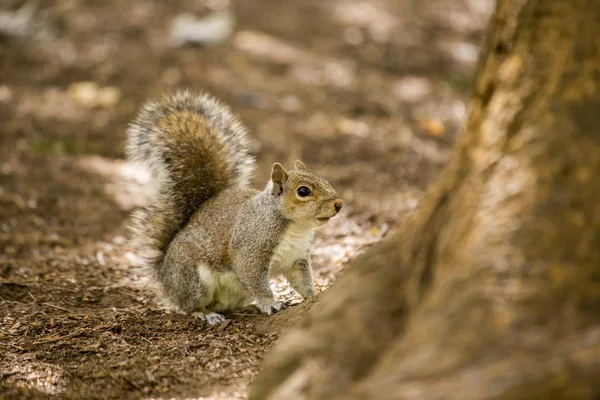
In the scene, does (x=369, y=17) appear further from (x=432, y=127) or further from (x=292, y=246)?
(x=292, y=246)

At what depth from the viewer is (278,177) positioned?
3506 mm

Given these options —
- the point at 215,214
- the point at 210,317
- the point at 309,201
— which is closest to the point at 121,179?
the point at 215,214

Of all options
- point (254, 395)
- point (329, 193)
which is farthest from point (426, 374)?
point (329, 193)

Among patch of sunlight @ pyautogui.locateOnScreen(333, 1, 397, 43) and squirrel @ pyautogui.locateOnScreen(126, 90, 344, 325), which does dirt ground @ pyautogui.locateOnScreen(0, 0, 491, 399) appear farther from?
squirrel @ pyautogui.locateOnScreen(126, 90, 344, 325)

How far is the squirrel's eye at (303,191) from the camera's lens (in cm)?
342

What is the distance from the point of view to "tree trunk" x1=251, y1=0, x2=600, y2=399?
1.73 meters

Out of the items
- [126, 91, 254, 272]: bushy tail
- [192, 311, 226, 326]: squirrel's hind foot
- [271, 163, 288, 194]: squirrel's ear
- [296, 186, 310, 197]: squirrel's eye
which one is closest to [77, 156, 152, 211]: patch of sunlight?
[126, 91, 254, 272]: bushy tail

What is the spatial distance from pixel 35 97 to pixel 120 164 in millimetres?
1804

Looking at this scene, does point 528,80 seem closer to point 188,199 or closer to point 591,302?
point 591,302

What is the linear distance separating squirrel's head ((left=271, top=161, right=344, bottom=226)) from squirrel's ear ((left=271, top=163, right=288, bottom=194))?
30 millimetres

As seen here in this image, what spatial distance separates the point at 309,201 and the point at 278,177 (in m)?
0.22

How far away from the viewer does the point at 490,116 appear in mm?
2076

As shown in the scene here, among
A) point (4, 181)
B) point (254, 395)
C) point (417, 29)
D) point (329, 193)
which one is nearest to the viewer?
point (254, 395)

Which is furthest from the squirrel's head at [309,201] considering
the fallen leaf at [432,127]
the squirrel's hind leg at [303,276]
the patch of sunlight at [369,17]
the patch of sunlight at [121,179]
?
the patch of sunlight at [369,17]
